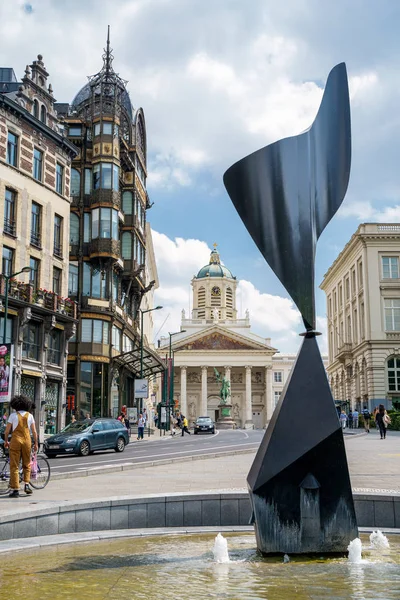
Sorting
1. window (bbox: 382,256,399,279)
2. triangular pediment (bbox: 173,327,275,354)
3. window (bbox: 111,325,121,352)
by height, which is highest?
window (bbox: 382,256,399,279)

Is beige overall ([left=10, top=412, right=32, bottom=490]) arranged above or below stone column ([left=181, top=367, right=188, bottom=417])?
below

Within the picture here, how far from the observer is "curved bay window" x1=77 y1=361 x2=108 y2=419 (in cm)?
4578

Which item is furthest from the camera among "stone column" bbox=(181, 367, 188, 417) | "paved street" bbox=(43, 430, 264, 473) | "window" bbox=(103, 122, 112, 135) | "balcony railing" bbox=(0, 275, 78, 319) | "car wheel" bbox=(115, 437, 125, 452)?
"stone column" bbox=(181, 367, 188, 417)

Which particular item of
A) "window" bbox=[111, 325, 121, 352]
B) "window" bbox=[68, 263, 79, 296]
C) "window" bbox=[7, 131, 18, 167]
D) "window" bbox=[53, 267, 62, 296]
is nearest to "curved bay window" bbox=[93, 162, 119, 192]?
"window" bbox=[68, 263, 79, 296]

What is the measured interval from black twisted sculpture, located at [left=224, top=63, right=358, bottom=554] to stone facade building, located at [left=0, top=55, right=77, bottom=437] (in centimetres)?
2652

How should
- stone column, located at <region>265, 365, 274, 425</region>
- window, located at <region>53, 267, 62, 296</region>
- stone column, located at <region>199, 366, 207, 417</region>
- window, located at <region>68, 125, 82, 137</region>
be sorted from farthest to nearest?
stone column, located at <region>265, 365, 274, 425</region>, stone column, located at <region>199, 366, 207, 417</region>, window, located at <region>68, 125, 82, 137</region>, window, located at <region>53, 267, 62, 296</region>

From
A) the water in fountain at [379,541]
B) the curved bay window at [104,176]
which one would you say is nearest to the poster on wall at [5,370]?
the water in fountain at [379,541]

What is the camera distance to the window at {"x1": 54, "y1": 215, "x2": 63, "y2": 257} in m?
40.1

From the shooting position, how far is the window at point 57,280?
3969 centimetres

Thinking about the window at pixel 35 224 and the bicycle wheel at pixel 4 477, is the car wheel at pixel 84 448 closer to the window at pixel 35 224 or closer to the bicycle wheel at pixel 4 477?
the bicycle wheel at pixel 4 477

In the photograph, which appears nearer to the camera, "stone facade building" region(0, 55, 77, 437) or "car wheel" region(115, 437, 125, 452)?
"car wheel" region(115, 437, 125, 452)

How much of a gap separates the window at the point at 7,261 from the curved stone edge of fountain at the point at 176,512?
1087 inches

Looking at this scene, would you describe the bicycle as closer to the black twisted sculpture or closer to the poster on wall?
the black twisted sculpture

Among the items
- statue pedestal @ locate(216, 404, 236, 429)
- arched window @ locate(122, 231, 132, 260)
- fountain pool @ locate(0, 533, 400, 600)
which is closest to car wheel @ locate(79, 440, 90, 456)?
fountain pool @ locate(0, 533, 400, 600)
